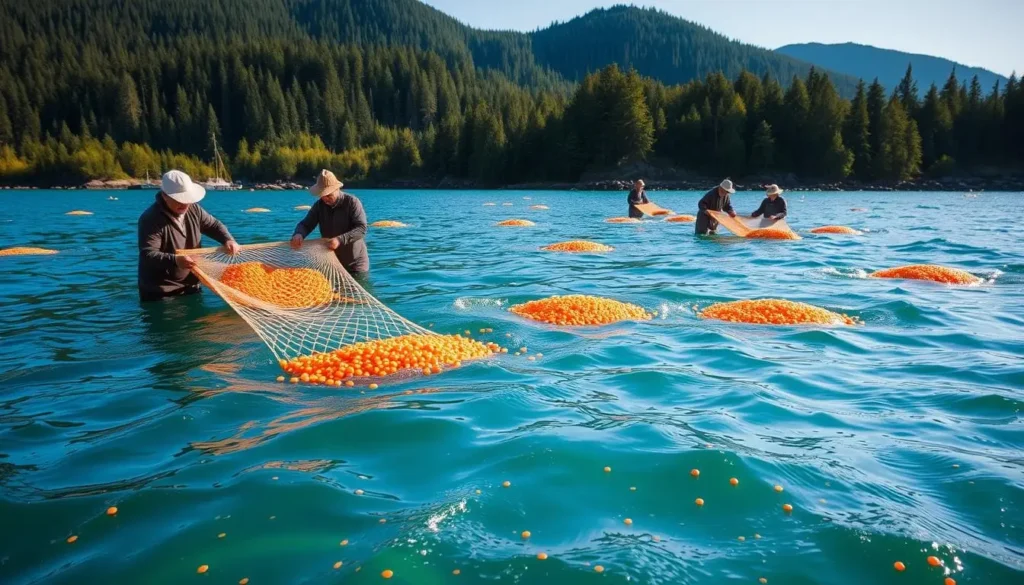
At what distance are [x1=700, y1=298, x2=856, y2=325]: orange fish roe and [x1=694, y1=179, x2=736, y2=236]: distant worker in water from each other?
34.3ft

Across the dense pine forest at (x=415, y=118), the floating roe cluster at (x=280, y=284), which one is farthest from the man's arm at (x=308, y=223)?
the dense pine forest at (x=415, y=118)

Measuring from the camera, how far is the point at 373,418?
223 inches

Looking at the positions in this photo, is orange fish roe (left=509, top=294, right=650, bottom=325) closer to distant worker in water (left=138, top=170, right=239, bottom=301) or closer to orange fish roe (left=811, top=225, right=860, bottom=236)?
distant worker in water (left=138, top=170, right=239, bottom=301)

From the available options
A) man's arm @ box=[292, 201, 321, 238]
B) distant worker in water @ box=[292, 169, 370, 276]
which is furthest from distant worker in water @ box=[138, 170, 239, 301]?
distant worker in water @ box=[292, 169, 370, 276]

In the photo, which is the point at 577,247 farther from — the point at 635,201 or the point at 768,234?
the point at 635,201

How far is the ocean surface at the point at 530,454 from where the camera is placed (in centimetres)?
362

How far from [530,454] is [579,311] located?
4687mm

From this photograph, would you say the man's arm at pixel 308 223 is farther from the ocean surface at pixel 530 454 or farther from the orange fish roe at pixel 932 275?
the orange fish roe at pixel 932 275

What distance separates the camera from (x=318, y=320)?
29.0 feet

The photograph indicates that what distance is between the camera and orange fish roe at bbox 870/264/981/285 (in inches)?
490

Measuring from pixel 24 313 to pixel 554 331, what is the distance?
8.35 m

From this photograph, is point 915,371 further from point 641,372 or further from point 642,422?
point 642,422

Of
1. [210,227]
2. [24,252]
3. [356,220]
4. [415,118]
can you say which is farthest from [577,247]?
[415,118]

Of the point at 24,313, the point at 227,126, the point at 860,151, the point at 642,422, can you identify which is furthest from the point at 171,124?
the point at 642,422
